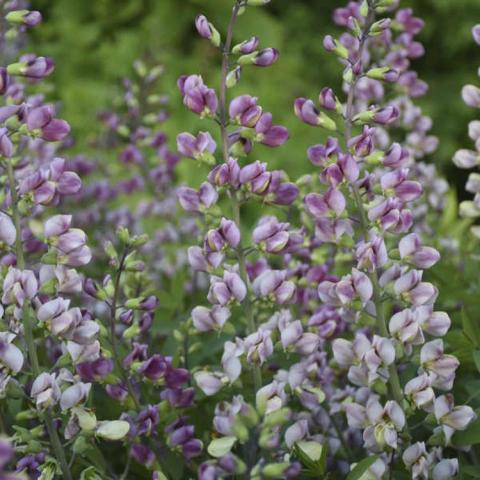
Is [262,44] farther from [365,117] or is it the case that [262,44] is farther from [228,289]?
[228,289]

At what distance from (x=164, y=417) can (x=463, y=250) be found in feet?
3.57

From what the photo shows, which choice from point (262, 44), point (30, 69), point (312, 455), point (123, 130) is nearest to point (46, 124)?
point (30, 69)

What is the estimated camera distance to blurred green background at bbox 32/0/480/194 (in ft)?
14.9

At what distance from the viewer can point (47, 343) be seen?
1478mm

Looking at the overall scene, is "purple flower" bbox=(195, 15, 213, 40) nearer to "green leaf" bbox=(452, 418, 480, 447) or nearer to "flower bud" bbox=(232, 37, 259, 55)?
"flower bud" bbox=(232, 37, 259, 55)

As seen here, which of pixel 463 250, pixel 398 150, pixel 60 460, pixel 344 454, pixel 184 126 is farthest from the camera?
pixel 184 126

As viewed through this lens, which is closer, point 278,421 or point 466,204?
point 278,421

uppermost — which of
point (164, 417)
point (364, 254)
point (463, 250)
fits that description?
point (364, 254)

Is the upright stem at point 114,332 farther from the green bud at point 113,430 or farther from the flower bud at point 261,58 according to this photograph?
the flower bud at point 261,58

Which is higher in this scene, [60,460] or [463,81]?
[60,460]

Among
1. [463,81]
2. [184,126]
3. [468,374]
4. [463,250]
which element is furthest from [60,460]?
[463,81]

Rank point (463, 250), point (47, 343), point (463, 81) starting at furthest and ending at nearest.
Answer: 1. point (463, 81)
2. point (463, 250)
3. point (47, 343)

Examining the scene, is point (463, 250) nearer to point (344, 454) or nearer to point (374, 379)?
point (344, 454)

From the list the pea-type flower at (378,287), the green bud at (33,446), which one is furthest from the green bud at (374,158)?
the green bud at (33,446)
